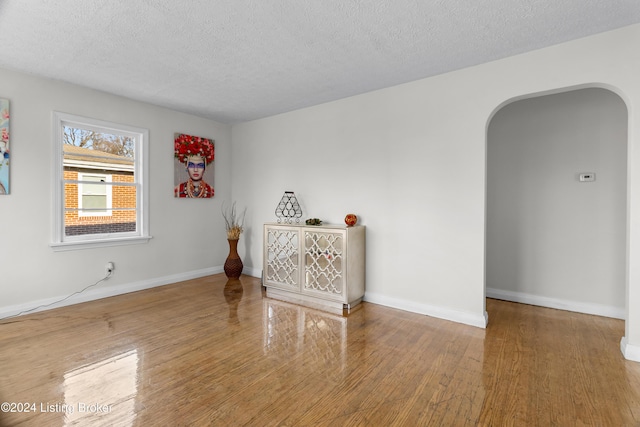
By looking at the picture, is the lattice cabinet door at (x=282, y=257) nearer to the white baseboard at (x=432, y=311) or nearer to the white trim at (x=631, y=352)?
the white baseboard at (x=432, y=311)

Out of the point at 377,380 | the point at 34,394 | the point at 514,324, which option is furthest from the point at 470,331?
the point at 34,394

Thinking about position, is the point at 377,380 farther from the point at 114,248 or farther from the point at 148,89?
the point at 148,89

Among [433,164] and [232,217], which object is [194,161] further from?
[433,164]

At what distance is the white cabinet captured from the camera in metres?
3.42

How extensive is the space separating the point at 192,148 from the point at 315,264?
269 cm

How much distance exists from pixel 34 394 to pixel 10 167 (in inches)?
97.4

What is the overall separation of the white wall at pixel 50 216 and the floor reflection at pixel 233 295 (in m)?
0.73

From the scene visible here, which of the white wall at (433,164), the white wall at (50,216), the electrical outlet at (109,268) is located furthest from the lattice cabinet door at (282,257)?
the electrical outlet at (109,268)

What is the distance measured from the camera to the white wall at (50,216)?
3.18 meters

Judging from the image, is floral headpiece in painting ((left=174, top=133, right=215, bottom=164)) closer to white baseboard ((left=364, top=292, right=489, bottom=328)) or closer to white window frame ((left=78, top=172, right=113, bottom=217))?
white window frame ((left=78, top=172, right=113, bottom=217))

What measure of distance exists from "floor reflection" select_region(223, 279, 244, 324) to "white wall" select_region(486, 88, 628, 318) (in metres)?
3.11

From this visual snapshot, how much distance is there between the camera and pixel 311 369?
2199mm

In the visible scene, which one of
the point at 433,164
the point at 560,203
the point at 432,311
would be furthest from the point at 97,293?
the point at 560,203

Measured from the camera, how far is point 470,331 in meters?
2.86
